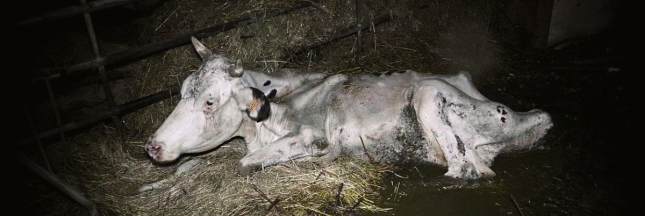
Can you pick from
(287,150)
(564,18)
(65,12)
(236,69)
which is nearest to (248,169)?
(287,150)

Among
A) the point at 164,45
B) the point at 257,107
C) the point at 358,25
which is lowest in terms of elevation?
the point at 257,107

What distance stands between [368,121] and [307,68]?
5.93 feet

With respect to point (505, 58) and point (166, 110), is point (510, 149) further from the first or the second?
point (166, 110)

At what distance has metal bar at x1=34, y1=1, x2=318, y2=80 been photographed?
4.67m

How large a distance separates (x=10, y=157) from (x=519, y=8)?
801 cm

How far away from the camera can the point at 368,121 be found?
16.0 feet

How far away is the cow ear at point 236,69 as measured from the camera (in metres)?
4.31

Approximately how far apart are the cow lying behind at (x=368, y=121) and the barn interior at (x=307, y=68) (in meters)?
0.17

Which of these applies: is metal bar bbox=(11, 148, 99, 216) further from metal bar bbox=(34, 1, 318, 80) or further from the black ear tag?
the black ear tag

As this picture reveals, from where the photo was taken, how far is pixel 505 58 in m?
7.47

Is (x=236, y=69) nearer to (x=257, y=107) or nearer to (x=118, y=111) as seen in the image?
(x=257, y=107)

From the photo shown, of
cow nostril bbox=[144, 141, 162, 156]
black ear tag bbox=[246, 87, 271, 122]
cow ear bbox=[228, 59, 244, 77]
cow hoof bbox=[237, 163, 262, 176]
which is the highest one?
cow ear bbox=[228, 59, 244, 77]

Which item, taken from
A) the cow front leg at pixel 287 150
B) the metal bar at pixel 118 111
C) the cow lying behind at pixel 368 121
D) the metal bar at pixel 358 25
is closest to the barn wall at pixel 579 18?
the metal bar at pixel 358 25

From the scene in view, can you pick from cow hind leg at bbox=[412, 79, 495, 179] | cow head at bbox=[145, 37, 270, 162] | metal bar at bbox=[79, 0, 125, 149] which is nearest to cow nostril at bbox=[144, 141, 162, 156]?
cow head at bbox=[145, 37, 270, 162]
